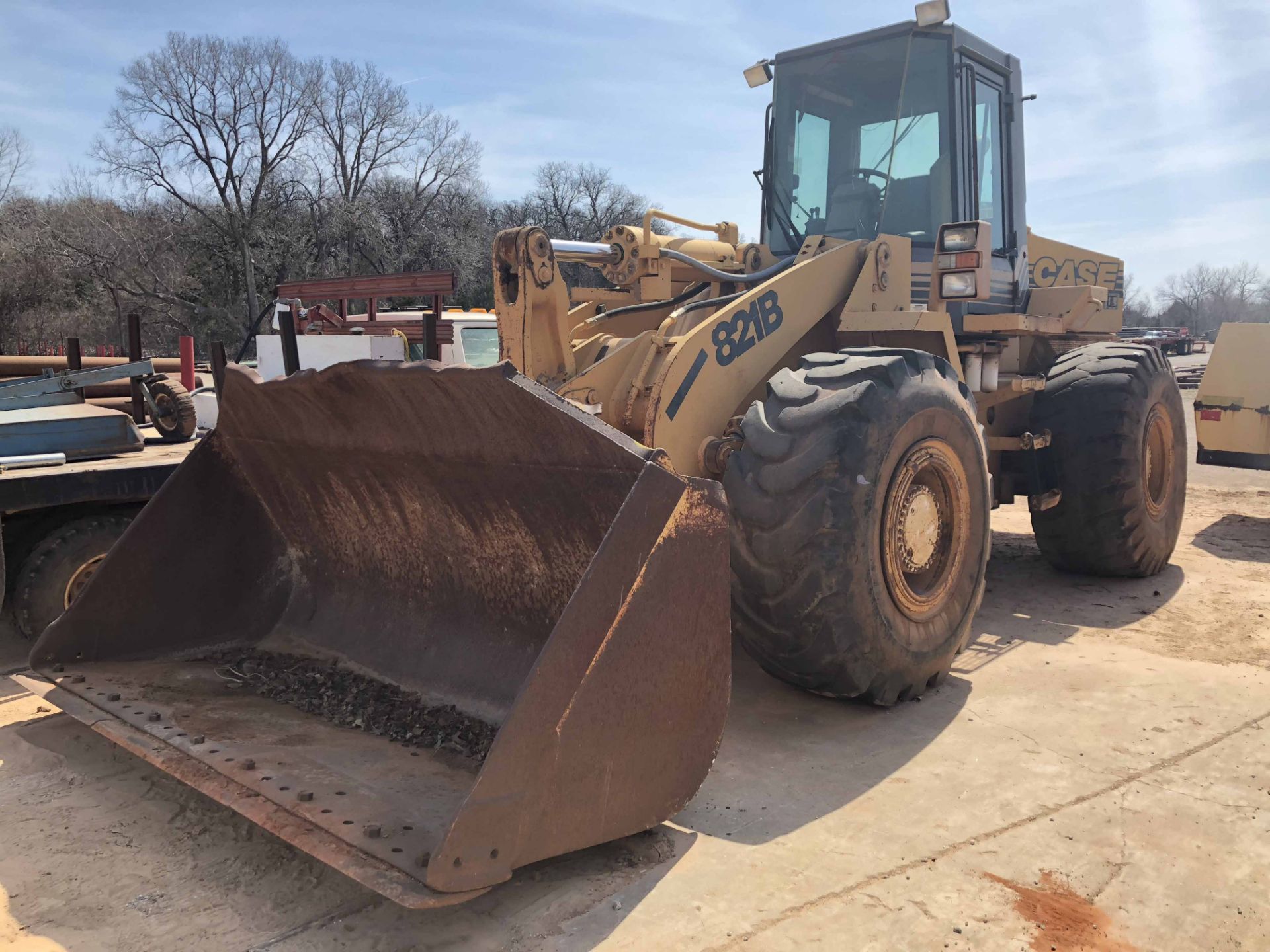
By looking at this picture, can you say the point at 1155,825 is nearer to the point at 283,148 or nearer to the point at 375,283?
the point at 375,283

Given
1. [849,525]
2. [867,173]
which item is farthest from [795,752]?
[867,173]

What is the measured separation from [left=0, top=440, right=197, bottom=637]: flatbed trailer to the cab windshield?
3843mm

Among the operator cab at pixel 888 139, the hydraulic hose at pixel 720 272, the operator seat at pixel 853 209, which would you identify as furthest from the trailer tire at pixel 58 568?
the operator seat at pixel 853 209

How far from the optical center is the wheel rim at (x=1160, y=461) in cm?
666

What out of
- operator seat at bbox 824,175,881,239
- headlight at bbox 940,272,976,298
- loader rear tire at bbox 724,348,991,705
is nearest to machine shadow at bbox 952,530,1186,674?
loader rear tire at bbox 724,348,991,705

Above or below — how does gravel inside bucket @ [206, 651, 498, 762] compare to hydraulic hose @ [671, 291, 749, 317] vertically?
below

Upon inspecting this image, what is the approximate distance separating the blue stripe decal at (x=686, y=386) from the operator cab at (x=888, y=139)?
1771 millimetres

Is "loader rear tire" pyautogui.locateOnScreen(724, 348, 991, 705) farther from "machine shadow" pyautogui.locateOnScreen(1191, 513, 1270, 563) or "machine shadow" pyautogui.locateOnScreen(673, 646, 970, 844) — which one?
"machine shadow" pyautogui.locateOnScreen(1191, 513, 1270, 563)

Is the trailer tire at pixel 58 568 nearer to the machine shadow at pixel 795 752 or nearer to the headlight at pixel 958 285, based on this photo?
the machine shadow at pixel 795 752

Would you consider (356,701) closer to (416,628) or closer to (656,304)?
(416,628)

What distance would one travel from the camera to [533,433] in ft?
11.1

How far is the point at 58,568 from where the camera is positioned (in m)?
5.28

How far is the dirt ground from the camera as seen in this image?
8.72 ft

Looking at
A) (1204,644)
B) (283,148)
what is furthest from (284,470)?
(283,148)
